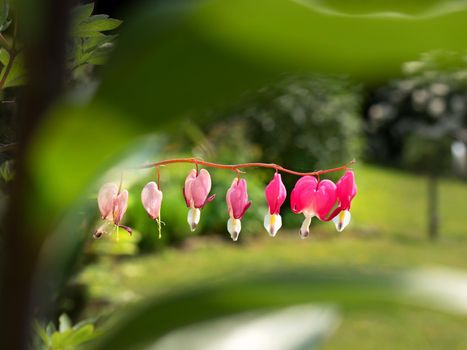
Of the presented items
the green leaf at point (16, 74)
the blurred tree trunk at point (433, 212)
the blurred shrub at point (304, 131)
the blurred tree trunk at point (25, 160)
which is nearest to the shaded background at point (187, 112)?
the blurred tree trunk at point (25, 160)

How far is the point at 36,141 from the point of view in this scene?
0.84ft

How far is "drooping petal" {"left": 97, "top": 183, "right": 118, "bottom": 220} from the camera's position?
42.4 inches

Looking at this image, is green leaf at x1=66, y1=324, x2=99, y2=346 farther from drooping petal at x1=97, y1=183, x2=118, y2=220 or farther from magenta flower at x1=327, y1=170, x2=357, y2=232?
magenta flower at x1=327, y1=170, x2=357, y2=232

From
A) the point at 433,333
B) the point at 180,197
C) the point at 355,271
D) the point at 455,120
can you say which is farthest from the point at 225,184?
the point at 355,271

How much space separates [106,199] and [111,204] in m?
0.02

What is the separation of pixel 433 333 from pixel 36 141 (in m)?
4.55

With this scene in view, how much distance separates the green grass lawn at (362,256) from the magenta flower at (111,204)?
176cm

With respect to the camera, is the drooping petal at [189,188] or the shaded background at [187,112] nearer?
the shaded background at [187,112]

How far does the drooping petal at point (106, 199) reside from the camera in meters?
1.08

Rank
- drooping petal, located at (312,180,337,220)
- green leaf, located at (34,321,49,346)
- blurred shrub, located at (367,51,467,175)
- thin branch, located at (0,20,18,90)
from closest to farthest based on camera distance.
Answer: green leaf, located at (34,321,49,346), thin branch, located at (0,20,18,90), drooping petal, located at (312,180,337,220), blurred shrub, located at (367,51,467,175)

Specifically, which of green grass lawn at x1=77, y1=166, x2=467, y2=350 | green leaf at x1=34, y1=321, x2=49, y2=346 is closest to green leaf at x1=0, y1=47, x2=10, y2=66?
green leaf at x1=34, y1=321, x2=49, y2=346

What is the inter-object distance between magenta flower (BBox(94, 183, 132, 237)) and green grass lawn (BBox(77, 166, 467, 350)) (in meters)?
1.76

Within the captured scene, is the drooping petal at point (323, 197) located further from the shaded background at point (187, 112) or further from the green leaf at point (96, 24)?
the shaded background at point (187, 112)

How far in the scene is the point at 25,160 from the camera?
26 centimetres
